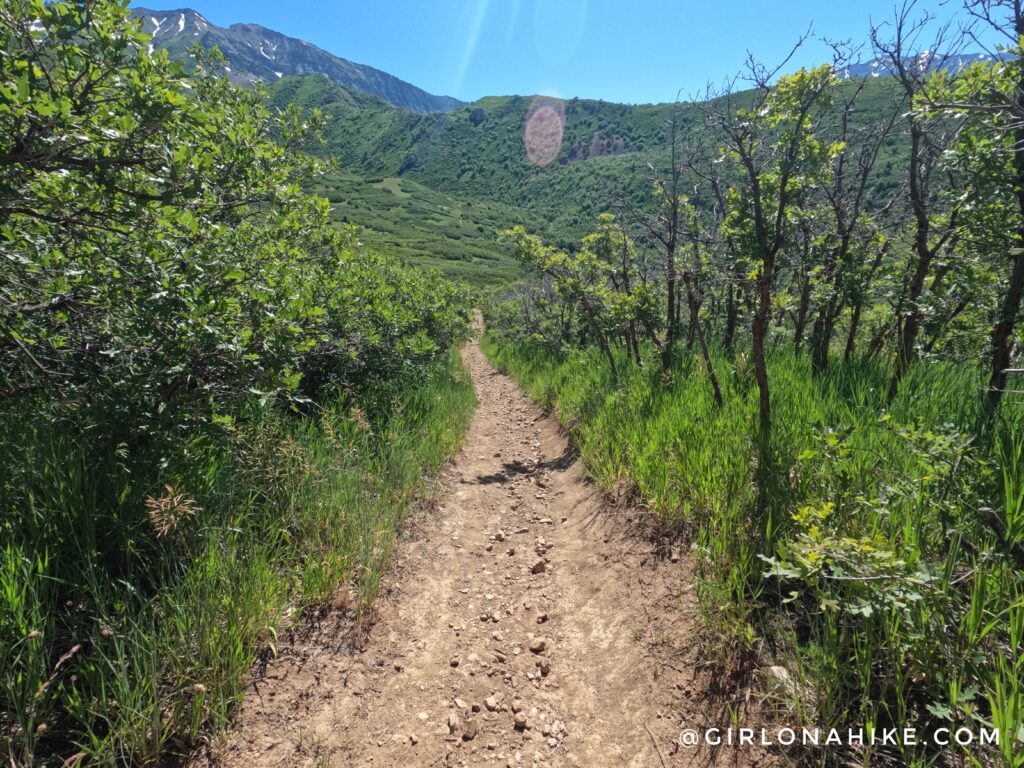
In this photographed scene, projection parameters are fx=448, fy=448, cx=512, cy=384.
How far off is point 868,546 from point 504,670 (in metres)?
2.53

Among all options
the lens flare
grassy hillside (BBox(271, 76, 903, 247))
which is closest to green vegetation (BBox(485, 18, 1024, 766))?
grassy hillside (BBox(271, 76, 903, 247))

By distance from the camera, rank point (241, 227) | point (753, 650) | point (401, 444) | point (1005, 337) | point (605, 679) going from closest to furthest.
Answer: point (753, 650), point (605, 679), point (1005, 337), point (241, 227), point (401, 444)

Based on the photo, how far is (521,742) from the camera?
9.09 feet

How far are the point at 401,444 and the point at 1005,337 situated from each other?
6027mm

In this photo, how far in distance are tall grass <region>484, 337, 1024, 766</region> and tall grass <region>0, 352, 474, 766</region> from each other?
2881mm

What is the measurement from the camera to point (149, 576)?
2.62 metres

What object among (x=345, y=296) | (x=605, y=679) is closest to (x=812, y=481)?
(x=605, y=679)

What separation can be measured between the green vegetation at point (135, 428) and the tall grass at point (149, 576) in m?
0.01

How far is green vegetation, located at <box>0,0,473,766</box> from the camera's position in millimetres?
2182

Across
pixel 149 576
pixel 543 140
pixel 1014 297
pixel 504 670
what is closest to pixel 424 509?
pixel 504 670

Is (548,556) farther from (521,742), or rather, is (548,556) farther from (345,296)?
(345,296)

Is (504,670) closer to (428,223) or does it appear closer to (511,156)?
(428,223)

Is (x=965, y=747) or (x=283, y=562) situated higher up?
(x=965, y=747)

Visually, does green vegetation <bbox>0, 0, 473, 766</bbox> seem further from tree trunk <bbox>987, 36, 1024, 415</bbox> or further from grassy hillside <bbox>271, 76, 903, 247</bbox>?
grassy hillside <bbox>271, 76, 903, 247</bbox>
